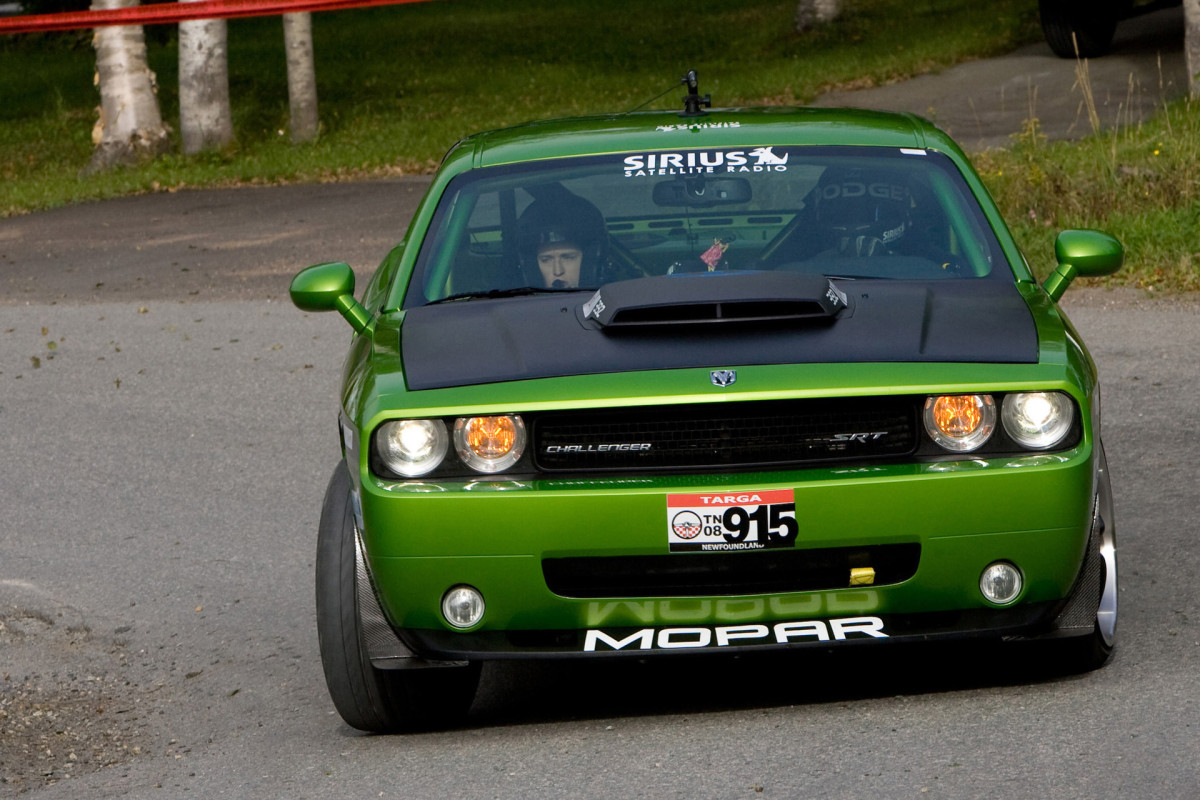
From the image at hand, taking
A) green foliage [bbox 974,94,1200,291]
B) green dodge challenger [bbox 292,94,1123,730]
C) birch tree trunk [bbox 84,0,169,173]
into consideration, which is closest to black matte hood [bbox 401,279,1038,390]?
green dodge challenger [bbox 292,94,1123,730]

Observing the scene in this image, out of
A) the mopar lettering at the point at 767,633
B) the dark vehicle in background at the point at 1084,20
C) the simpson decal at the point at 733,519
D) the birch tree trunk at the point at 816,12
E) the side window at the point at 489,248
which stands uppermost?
the side window at the point at 489,248

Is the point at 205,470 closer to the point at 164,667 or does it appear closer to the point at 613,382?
the point at 164,667

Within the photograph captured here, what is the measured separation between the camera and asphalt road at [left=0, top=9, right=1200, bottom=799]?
13.6 ft

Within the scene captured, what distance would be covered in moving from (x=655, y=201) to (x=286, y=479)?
10.1ft

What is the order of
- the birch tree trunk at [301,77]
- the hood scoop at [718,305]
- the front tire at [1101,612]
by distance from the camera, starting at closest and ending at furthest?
1. the hood scoop at [718,305]
2. the front tire at [1101,612]
3. the birch tree trunk at [301,77]

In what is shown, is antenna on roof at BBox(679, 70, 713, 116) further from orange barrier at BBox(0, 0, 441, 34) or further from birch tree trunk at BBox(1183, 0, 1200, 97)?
birch tree trunk at BBox(1183, 0, 1200, 97)

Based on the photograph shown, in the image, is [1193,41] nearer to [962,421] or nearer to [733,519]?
[962,421]

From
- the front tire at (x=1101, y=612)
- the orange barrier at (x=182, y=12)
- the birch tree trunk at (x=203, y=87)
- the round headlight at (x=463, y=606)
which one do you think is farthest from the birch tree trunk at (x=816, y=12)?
the round headlight at (x=463, y=606)

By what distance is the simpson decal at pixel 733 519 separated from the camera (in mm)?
4137

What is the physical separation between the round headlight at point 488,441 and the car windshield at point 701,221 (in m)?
0.94

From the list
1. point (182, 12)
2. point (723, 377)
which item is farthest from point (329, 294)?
point (182, 12)

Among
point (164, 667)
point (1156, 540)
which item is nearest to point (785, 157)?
point (1156, 540)

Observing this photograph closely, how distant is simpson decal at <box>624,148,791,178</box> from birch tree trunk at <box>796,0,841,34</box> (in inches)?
975

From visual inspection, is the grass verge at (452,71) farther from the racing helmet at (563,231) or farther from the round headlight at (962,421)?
the round headlight at (962,421)
